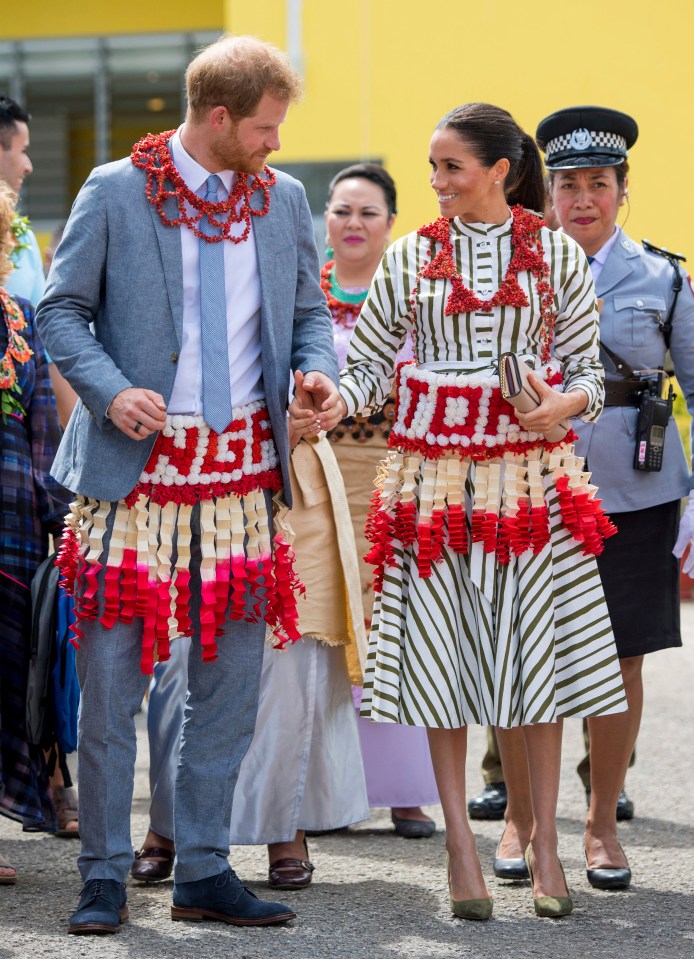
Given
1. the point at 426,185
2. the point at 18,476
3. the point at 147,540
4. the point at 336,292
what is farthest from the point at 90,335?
the point at 426,185

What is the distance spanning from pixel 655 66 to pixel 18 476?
9387 millimetres

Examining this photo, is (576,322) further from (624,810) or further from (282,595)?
(624,810)

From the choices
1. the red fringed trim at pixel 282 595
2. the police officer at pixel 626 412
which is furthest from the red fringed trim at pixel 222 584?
the police officer at pixel 626 412

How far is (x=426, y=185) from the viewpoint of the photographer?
Answer: 1257 centimetres

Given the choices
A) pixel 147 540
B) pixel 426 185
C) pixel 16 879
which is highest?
pixel 426 185

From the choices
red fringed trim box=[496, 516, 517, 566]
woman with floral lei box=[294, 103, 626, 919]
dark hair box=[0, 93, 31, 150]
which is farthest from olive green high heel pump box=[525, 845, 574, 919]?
dark hair box=[0, 93, 31, 150]

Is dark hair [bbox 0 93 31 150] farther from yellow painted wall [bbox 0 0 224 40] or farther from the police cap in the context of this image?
yellow painted wall [bbox 0 0 224 40]

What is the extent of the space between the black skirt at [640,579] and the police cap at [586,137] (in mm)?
1078

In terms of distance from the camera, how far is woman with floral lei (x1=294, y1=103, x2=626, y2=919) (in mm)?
3740

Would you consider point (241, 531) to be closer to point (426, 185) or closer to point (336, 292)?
point (336, 292)

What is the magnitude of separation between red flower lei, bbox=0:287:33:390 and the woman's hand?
1507 mm

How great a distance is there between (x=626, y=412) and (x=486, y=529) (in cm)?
90

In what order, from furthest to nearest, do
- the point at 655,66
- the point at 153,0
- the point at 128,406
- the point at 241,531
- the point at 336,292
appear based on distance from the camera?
the point at 153,0
the point at 655,66
the point at 336,292
the point at 241,531
the point at 128,406

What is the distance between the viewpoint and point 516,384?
3.57m
